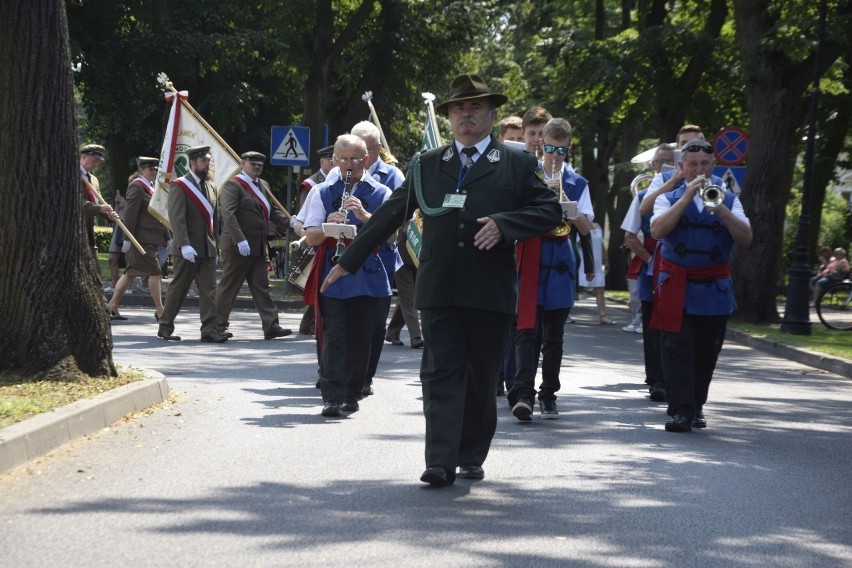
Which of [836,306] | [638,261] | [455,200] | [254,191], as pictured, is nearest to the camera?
[455,200]

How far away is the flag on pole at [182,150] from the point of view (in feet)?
54.0

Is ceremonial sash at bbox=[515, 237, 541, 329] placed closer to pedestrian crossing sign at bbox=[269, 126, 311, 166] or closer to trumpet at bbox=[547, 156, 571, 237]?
trumpet at bbox=[547, 156, 571, 237]

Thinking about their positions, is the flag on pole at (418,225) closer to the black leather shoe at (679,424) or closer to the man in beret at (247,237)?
the man in beret at (247,237)

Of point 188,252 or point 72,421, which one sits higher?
point 188,252

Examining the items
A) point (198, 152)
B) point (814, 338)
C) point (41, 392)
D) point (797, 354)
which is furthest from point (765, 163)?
point (41, 392)

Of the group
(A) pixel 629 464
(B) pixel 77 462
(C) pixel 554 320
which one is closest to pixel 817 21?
(C) pixel 554 320

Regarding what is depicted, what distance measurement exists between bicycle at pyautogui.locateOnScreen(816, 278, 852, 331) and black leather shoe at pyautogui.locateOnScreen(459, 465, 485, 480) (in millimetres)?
15701

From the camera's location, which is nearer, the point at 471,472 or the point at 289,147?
the point at 471,472

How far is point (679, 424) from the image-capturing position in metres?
9.23

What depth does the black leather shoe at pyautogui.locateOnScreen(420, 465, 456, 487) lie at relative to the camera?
673cm

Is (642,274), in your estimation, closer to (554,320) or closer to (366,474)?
(554,320)

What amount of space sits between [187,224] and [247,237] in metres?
0.68

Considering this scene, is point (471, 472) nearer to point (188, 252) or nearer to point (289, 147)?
point (188, 252)

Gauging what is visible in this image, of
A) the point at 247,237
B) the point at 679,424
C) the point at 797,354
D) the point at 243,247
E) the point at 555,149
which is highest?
the point at 555,149
